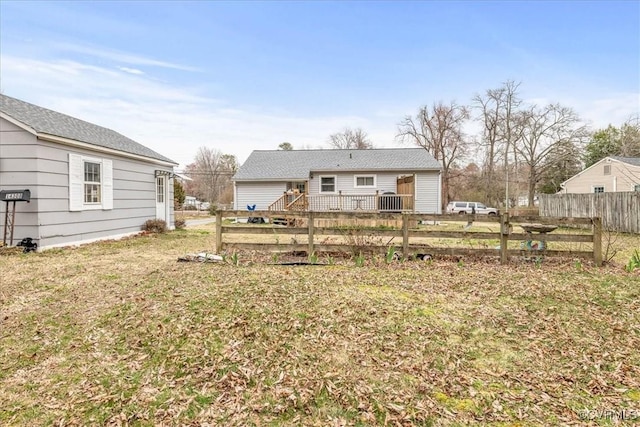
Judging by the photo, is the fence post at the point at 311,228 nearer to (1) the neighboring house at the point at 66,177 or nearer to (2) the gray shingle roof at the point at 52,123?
(1) the neighboring house at the point at 66,177

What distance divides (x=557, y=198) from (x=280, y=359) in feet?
65.7

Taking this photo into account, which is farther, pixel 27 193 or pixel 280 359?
pixel 27 193

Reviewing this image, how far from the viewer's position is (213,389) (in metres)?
2.57

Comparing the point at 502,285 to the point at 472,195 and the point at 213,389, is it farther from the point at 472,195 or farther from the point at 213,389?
the point at 472,195

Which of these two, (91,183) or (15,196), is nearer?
(15,196)

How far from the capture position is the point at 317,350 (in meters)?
3.10

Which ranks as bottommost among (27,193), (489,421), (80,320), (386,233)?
(489,421)

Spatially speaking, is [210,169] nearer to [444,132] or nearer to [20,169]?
[444,132]

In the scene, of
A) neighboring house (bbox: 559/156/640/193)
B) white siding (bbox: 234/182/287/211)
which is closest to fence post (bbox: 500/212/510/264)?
white siding (bbox: 234/182/287/211)

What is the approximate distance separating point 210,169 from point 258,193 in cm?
3040

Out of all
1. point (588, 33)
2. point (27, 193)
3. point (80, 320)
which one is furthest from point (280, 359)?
point (588, 33)

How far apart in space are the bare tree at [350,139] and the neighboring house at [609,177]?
21592 mm

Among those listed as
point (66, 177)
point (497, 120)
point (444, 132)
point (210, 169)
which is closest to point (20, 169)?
point (66, 177)

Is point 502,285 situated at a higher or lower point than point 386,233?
lower
